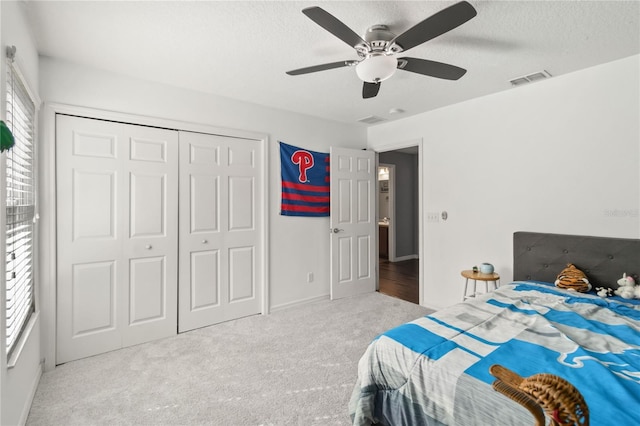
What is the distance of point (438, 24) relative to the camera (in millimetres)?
1550

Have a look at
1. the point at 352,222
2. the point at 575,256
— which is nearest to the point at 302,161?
the point at 352,222

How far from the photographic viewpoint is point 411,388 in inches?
52.4

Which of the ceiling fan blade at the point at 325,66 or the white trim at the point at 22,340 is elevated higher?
the ceiling fan blade at the point at 325,66

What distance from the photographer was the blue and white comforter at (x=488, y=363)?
1.10m

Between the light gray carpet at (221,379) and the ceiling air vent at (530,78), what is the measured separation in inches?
105

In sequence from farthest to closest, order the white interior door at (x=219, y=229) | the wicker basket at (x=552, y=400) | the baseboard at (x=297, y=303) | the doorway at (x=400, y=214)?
the doorway at (x=400, y=214) < the baseboard at (x=297, y=303) < the white interior door at (x=219, y=229) < the wicker basket at (x=552, y=400)

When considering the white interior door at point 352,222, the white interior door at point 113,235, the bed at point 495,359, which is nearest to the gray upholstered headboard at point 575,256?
the bed at point 495,359

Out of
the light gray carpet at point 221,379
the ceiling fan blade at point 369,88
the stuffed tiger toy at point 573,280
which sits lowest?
the light gray carpet at point 221,379

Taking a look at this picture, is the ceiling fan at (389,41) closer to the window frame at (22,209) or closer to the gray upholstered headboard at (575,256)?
the window frame at (22,209)

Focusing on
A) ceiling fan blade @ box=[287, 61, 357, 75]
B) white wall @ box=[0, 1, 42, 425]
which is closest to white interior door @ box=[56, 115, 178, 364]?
white wall @ box=[0, 1, 42, 425]

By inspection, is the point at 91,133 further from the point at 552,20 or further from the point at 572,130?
the point at 572,130

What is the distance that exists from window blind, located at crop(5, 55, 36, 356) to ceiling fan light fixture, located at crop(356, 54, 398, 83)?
1.94 meters

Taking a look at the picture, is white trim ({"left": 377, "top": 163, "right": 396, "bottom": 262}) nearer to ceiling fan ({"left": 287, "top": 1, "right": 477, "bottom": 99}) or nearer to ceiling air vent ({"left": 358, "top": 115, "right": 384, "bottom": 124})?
ceiling air vent ({"left": 358, "top": 115, "right": 384, "bottom": 124})

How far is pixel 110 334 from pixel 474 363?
2905 mm
